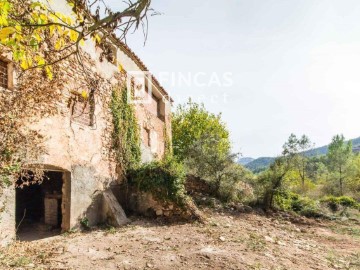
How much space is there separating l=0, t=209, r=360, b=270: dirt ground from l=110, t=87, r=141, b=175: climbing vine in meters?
2.13

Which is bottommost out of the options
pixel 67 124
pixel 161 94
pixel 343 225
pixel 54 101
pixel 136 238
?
pixel 343 225

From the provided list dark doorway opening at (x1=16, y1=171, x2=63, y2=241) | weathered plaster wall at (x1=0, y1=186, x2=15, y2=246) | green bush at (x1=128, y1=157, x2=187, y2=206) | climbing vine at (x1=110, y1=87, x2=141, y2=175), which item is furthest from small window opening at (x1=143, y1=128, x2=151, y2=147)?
weathered plaster wall at (x1=0, y1=186, x2=15, y2=246)

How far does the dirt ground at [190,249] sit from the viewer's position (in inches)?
185

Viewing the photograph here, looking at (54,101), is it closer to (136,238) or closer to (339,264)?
(136,238)

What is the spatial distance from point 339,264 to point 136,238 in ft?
14.3

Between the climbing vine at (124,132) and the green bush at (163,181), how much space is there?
71cm

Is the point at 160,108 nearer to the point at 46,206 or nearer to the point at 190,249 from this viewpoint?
the point at 46,206

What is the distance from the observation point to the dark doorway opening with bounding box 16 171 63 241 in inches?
288

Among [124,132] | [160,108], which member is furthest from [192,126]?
[124,132]

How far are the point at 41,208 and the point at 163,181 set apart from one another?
4570 millimetres

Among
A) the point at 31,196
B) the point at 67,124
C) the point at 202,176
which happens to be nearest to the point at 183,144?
the point at 202,176

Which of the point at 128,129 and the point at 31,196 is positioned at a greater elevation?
the point at 128,129

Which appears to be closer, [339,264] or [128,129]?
[339,264]

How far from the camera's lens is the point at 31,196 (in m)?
9.54
